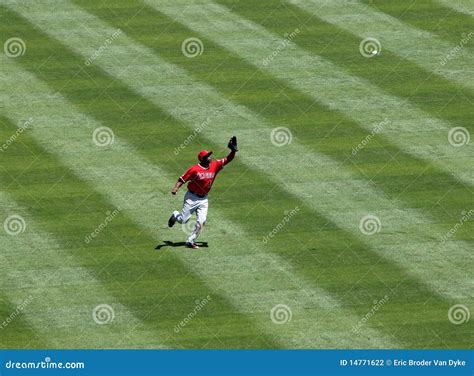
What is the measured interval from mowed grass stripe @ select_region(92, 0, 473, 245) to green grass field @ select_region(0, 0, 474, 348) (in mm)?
76

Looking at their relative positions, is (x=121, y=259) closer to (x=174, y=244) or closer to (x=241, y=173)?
(x=174, y=244)

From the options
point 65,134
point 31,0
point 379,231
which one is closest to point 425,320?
point 379,231

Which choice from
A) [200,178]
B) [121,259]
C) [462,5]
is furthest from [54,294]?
[462,5]

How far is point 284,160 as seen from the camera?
37.4 metres

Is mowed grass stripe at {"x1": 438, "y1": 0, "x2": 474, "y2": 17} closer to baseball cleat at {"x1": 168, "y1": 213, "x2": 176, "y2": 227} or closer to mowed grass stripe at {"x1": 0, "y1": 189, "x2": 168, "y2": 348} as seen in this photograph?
baseball cleat at {"x1": 168, "y1": 213, "x2": 176, "y2": 227}

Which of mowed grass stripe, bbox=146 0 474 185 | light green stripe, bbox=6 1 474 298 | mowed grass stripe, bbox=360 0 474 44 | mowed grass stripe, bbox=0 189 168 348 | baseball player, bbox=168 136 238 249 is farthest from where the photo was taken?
mowed grass stripe, bbox=360 0 474 44

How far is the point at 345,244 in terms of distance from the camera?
32.8m

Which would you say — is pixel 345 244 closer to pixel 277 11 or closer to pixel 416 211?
pixel 416 211

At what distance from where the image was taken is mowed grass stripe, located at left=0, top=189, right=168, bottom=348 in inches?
1134

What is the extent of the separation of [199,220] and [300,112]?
28.0ft

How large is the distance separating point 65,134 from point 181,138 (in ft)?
10.9

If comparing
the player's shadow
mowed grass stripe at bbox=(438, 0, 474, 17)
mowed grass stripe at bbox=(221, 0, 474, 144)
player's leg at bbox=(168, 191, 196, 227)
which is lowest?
the player's shadow

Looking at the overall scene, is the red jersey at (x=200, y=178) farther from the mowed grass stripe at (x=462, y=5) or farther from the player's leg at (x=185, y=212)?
the mowed grass stripe at (x=462, y=5)

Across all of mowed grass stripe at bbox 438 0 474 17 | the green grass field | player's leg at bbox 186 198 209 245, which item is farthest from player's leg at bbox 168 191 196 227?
mowed grass stripe at bbox 438 0 474 17
